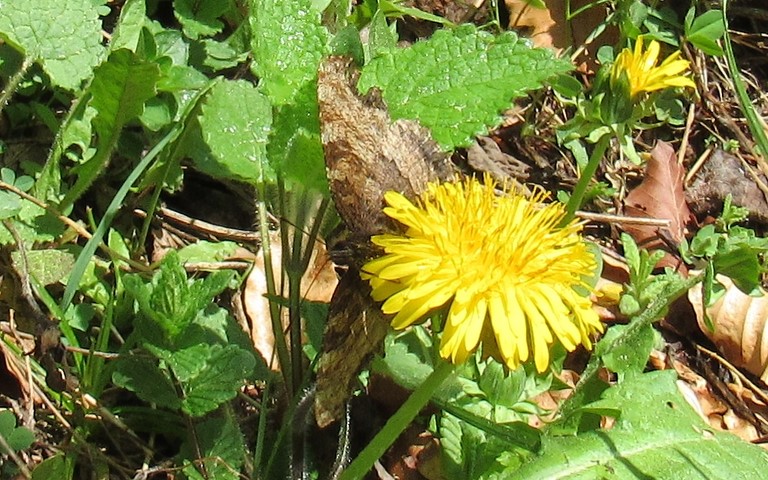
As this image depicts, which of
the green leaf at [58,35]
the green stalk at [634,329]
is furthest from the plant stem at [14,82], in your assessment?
the green stalk at [634,329]

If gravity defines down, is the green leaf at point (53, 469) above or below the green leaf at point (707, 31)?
below

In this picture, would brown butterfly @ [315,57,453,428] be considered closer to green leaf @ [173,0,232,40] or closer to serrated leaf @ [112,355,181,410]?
serrated leaf @ [112,355,181,410]

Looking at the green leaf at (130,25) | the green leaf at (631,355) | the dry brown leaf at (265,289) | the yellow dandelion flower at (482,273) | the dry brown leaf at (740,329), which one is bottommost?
the dry brown leaf at (740,329)

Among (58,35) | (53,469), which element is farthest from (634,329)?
(58,35)

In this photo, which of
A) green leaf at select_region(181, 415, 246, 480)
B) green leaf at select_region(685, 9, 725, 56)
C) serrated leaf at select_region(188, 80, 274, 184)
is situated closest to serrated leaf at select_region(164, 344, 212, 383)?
green leaf at select_region(181, 415, 246, 480)

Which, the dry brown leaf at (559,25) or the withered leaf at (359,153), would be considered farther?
the dry brown leaf at (559,25)

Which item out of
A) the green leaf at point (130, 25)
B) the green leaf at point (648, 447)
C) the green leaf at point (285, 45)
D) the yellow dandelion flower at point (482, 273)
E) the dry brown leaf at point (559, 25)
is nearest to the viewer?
the yellow dandelion flower at point (482, 273)

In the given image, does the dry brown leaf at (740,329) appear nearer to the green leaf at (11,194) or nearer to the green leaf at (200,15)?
the green leaf at (200,15)
